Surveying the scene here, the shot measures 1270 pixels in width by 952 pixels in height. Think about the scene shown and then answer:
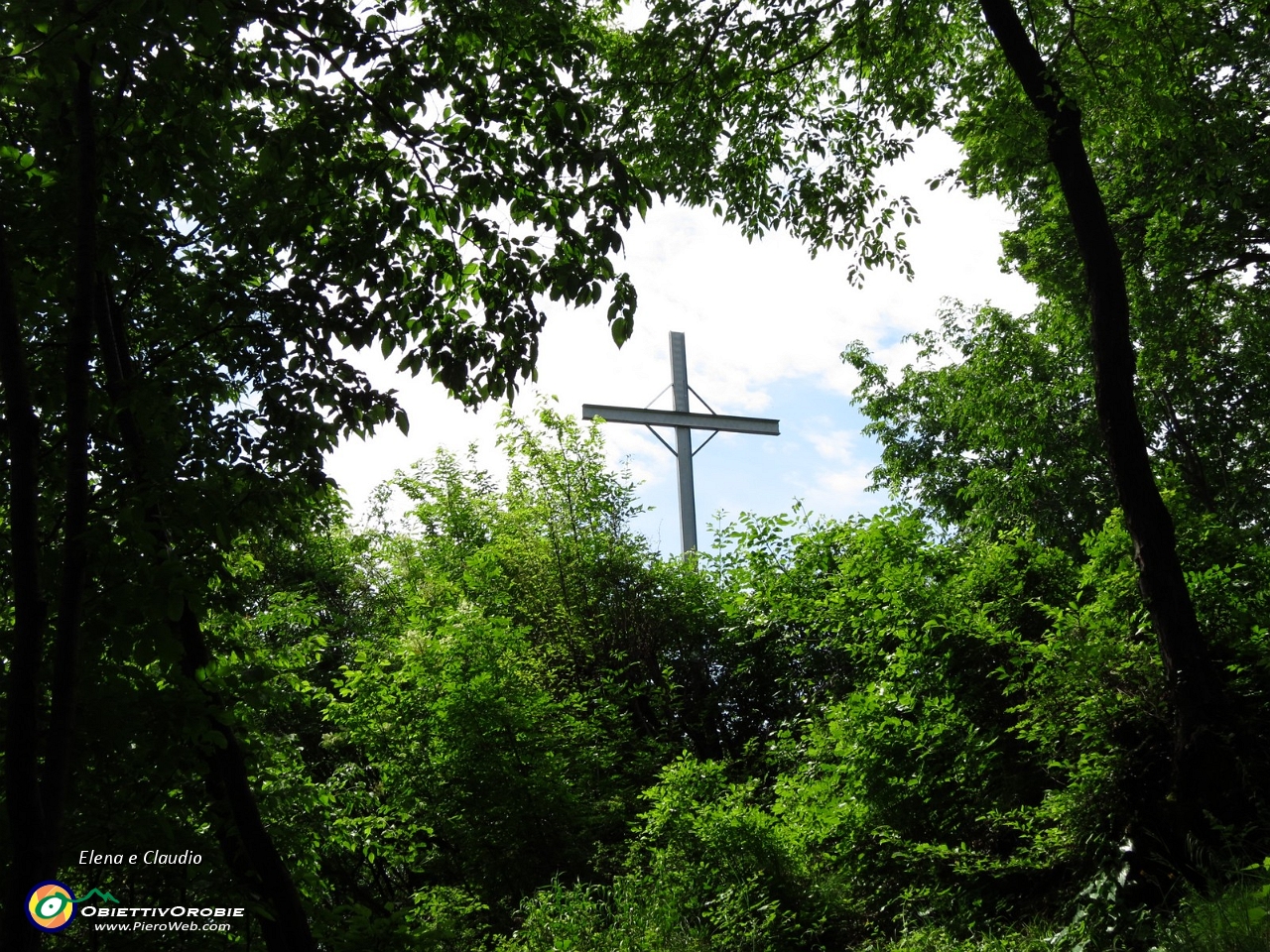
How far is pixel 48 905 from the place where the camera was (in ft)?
9.00

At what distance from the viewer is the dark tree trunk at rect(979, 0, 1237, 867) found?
18.4ft

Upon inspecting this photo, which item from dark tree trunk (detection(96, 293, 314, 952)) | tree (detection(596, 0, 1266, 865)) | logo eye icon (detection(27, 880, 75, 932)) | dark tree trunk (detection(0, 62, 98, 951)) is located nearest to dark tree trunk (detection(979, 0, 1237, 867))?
tree (detection(596, 0, 1266, 865))

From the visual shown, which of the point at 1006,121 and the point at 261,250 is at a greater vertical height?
the point at 1006,121

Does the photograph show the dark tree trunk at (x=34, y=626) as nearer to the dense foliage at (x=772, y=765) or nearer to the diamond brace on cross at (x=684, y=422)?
the dense foliage at (x=772, y=765)

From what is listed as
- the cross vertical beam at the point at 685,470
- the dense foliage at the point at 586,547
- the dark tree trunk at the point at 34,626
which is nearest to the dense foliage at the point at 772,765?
the dense foliage at the point at 586,547

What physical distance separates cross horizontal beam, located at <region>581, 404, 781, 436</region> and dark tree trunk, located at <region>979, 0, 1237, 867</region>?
803cm

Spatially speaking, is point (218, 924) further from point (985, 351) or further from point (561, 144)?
point (985, 351)

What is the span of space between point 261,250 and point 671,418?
1040 cm

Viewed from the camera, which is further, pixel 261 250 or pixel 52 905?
pixel 261 250

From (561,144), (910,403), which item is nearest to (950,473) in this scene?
(910,403)

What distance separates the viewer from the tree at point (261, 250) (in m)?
3.33

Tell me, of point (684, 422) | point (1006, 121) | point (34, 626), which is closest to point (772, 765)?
point (684, 422)

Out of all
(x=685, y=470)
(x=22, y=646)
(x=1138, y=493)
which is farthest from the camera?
(x=685, y=470)

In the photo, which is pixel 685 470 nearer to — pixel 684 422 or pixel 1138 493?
pixel 684 422
